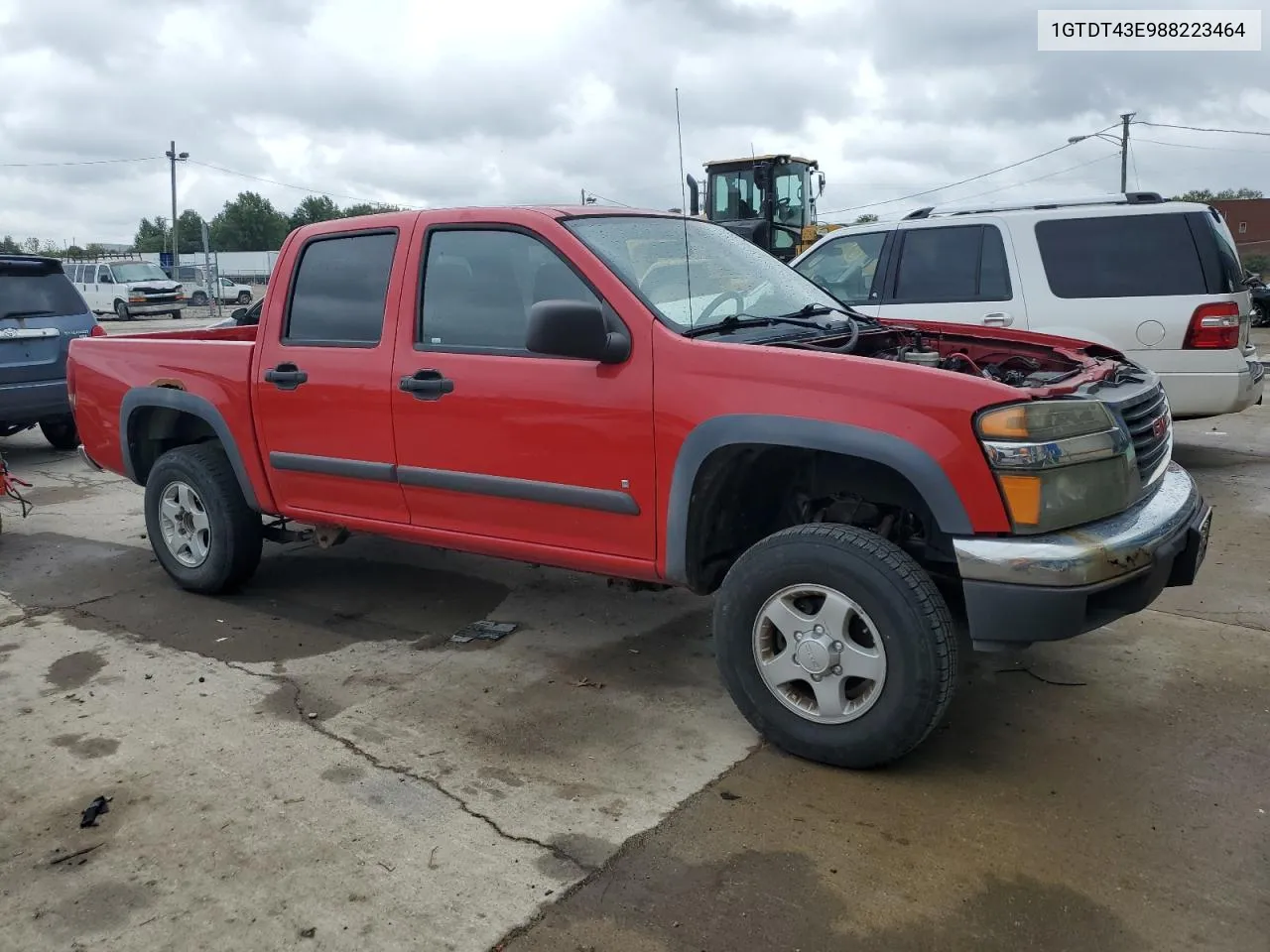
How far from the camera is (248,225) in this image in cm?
8769

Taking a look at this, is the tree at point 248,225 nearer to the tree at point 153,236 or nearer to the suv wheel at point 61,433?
the tree at point 153,236

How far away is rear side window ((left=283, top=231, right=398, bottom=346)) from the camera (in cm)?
438

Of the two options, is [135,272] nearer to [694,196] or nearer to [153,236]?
[694,196]

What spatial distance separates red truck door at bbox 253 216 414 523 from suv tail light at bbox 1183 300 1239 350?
5.06 metres

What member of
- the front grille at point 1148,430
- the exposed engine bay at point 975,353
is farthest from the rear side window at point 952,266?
the front grille at point 1148,430

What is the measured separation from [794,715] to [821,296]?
1.97m

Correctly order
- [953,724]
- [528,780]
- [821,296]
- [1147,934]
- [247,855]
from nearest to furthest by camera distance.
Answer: [1147,934]
[247,855]
[528,780]
[953,724]
[821,296]

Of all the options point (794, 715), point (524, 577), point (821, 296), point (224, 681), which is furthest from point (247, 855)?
point (821, 296)

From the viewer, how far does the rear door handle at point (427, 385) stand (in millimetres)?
4020

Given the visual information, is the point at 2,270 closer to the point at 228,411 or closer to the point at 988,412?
the point at 228,411

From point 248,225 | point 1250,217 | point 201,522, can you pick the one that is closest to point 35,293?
point 201,522

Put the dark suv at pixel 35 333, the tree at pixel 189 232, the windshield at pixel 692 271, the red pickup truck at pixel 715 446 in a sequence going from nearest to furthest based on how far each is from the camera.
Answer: the red pickup truck at pixel 715 446 < the windshield at pixel 692 271 < the dark suv at pixel 35 333 < the tree at pixel 189 232

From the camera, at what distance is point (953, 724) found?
11.8 feet

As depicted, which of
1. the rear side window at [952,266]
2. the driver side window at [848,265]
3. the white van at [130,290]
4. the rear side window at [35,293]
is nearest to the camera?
the rear side window at [952,266]
